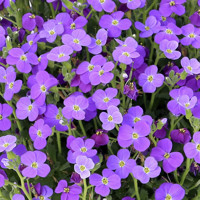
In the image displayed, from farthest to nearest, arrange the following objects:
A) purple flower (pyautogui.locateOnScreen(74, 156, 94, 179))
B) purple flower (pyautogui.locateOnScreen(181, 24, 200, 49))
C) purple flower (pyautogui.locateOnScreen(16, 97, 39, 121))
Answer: purple flower (pyautogui.locateOnScreen(181, 24, 200, 49)) → purple flower (pyautogui.locateOnScreen(16, 97, 39, 121)) → purple flower (pyautogui.locateOnScreen(74, 156, 94, 179))

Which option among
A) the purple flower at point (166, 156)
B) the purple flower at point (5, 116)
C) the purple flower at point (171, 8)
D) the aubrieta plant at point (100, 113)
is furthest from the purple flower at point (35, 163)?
the purple flower at point (171, 8)

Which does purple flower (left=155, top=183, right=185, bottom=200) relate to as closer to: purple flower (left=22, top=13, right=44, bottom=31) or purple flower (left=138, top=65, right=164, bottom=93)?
purple flower (left=138, top=65, right=164, bottom=93)

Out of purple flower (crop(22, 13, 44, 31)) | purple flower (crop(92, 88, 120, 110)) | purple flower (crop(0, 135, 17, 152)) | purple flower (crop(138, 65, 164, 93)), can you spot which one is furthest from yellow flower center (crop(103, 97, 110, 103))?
purple flower (crop(22, 13, 44, 31))

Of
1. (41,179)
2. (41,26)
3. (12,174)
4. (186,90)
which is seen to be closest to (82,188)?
(41,179)

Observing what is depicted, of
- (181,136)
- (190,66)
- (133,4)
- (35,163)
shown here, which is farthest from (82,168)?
(133,4)

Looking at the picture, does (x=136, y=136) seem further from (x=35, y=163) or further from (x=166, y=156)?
(x=35, y=163)
